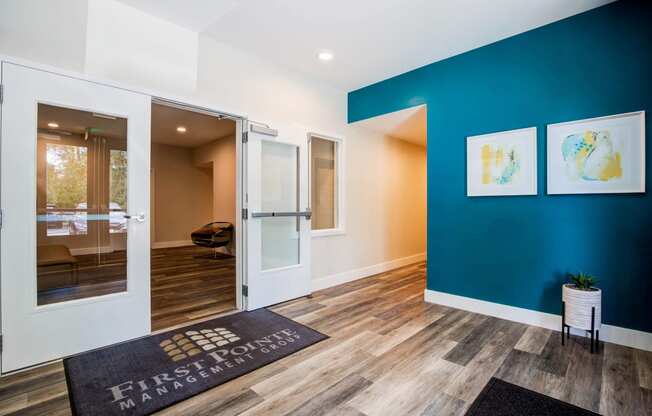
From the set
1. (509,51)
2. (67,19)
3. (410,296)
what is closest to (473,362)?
(410,296)

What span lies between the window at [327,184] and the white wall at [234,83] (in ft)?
0.53

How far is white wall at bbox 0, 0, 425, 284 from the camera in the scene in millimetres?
2301

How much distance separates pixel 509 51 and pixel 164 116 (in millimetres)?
5492

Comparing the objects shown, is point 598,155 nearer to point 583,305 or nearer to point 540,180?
point 540,180

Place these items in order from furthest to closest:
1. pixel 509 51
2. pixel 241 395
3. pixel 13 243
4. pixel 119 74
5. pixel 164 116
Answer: pixel 164 116 < pixel 509 51 < pixel 119 74 < pixel 13 243 < pixel 241 395

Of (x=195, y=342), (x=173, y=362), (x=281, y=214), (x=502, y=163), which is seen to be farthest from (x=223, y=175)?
(x=502, y=163)

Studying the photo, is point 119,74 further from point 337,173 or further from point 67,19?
point 337,173

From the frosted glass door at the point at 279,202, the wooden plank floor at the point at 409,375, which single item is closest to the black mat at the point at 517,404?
the wooden plank floor at the point at 409,375

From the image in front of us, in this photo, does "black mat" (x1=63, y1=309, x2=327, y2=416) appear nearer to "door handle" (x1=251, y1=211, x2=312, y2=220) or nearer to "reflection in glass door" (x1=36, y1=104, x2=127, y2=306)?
"reflection in glass door" (x1=36, y1=104, x2=127, y2=306)

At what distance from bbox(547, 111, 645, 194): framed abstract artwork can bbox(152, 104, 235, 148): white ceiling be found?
4.89 metres

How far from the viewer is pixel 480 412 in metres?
1.69

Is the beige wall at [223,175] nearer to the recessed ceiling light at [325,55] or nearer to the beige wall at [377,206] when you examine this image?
the beige wall at [377,206]

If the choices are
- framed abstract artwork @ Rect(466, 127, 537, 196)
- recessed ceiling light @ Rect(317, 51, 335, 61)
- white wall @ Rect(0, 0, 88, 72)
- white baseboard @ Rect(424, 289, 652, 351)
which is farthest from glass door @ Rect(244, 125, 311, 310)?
framed abstract artwork @ Rect(466, 127, 537, 196)

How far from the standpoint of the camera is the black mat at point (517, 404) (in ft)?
5.53
